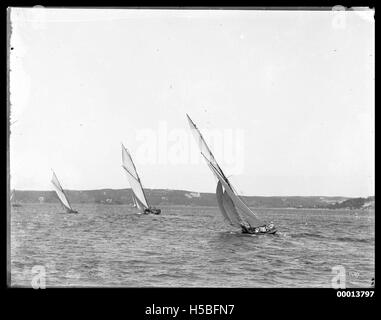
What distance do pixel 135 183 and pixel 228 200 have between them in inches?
48.3

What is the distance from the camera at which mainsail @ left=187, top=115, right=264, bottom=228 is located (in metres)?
7.50

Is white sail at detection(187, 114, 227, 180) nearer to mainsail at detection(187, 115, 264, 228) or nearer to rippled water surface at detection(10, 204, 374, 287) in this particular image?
mainsail at detection(187, 115, 264, 228)

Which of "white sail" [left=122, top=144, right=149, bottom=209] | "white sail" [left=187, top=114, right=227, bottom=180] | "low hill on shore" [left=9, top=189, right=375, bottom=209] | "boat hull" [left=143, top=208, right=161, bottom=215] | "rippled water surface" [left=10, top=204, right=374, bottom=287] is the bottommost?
"rippled water surface" [left=10, top=204, right=374, bottom=287]

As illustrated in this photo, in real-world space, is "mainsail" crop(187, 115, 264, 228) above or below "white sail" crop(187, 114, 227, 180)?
below

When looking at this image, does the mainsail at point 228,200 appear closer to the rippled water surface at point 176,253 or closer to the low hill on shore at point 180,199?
the low hill on shore at point 180,199

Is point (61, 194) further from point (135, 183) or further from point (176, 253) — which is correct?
point (176, 253)

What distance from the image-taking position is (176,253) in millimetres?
7488

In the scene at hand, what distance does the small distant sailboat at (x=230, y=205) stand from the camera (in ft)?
24.6

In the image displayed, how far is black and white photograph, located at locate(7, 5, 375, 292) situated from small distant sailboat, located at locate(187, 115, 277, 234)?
0.09ft

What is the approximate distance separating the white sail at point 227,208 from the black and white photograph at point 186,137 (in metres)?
0.03

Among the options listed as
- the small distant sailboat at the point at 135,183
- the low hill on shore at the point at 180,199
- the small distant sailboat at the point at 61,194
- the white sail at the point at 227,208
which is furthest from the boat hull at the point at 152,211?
the small distant sailboat at the point at 61,194

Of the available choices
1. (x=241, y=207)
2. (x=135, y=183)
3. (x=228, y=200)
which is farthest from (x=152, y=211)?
(x=241, y=207)

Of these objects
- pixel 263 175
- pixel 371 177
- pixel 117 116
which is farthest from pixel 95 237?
pixel 371 177

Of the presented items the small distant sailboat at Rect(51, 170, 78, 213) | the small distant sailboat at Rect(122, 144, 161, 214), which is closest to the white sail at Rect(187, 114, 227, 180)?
the small distant sailboat at Rect(122, 144, 161, 214)
